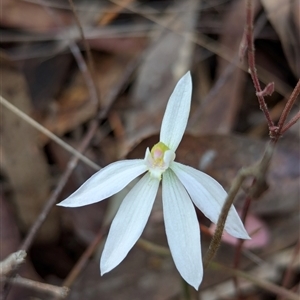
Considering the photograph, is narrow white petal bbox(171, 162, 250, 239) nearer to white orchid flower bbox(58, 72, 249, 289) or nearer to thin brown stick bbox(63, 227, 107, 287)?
white orchid flower bbox(58, 72, 249, 289)

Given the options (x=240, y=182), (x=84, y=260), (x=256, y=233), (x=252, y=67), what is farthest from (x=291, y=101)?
(x=84, y=260)

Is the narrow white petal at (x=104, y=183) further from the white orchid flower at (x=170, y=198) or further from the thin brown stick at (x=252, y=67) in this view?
the thin brown stick at (x=252, y=67)

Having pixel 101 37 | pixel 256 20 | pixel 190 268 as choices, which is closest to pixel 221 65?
pixel 256 20

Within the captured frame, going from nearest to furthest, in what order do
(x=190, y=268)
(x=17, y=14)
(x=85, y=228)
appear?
(x=190, y=268) < (x=85, y=228) < (x=17, y=14)

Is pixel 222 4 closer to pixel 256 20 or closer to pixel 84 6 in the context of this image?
pixel 256 20

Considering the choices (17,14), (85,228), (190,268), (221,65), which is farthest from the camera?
(17,14)

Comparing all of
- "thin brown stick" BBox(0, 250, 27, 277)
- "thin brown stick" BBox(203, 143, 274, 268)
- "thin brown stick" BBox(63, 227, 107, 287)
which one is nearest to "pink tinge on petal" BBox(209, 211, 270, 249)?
"thin brown stick" BBox(63, 227, 107, 287)
